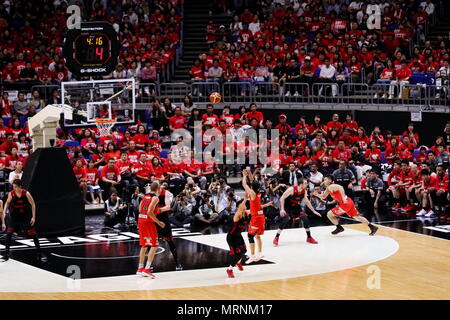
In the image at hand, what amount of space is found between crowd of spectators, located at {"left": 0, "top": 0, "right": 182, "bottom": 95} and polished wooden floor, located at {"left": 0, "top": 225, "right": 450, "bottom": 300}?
47.6 feet

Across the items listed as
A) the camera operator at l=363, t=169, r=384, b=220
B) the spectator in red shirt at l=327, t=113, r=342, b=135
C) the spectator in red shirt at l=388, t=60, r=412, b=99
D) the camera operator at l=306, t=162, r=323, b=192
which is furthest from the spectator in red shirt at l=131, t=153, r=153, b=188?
the spectator in red shirt at l=388, t=60, r=412, b=99

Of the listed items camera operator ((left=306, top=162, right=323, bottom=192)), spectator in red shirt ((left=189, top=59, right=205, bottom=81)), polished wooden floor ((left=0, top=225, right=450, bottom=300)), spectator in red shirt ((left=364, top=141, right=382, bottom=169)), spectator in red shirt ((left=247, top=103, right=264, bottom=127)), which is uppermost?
spectator in red shirt ((left=189, top=59, right=205, bottom=81))

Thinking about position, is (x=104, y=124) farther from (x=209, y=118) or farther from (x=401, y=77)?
(x=401, y=77)

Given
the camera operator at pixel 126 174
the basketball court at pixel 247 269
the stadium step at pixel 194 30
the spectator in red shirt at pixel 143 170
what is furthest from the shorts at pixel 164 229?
the stadium step at pixel 194 30

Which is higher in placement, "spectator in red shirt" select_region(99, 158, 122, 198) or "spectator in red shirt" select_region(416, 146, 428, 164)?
"spectator in red shirt" select_region(416, 146, 428, 164)

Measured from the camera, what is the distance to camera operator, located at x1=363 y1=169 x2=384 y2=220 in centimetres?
2545

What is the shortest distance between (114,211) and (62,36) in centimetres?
1236

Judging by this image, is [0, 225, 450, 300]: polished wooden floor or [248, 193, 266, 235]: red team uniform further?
[248, 193, 266, 235]: red team uniform

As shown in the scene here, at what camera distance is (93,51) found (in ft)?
72.0

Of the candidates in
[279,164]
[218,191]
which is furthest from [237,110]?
[218,191]

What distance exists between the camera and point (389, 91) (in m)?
29.1

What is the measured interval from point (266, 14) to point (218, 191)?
41.0 feet

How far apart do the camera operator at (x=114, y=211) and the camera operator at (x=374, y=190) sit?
23.3 feet

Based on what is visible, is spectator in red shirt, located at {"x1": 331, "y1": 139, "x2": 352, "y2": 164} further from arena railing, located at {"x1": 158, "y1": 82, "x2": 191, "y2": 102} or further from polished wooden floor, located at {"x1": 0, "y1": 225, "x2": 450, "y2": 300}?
polished wooden floor, located at {"x1": 0, "y1": 225, "x2": 450, "y2": 300}
